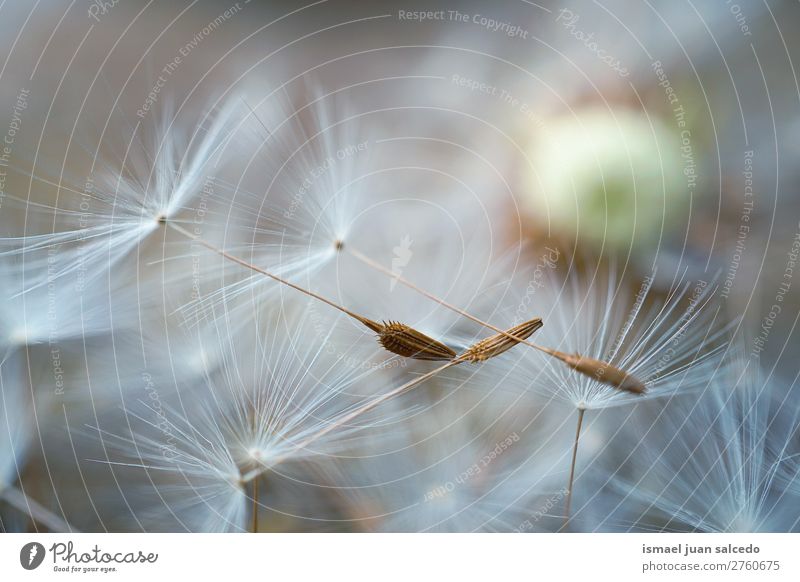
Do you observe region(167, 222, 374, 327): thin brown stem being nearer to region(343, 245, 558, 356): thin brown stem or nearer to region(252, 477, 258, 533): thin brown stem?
region(343, 245, 558, 356): thin brown stem

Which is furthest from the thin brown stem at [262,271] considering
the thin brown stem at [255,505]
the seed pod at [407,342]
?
the thin brown stem at [255,505]

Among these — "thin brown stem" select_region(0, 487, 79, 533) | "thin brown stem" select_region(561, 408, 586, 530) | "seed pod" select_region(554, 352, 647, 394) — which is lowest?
"thin brown stem" select_region(0, 487, 79, 533)

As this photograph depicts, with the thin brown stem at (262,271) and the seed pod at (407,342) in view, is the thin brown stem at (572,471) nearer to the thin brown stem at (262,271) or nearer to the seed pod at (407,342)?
the seed pod at (407,342)

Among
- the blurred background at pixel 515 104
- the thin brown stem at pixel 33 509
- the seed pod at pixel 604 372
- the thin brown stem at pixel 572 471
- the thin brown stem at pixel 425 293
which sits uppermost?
the blurred background at pixel 515 104

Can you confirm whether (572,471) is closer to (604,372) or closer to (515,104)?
(604,372)

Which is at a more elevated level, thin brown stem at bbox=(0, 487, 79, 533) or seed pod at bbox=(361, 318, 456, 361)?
seed pod at bbox=(361, 318, 456, 361)

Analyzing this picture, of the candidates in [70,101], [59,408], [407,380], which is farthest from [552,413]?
[70,101]

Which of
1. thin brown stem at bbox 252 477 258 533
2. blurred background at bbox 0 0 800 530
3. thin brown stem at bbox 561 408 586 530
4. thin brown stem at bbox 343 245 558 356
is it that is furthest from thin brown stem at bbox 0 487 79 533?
thin brown stem at bbox 561 408 586 530

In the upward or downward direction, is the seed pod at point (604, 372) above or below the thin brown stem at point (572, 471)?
above
